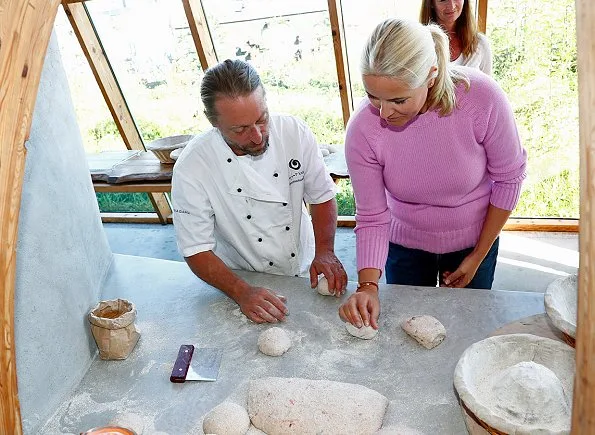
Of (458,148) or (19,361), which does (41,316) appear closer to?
(19,361)

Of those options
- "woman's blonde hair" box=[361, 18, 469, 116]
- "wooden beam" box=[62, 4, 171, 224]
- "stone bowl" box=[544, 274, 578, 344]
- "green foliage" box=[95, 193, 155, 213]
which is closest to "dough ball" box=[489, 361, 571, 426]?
"stone bowl" box=[544, 274, 578, 344]

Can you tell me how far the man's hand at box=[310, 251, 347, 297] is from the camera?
1.78 metres

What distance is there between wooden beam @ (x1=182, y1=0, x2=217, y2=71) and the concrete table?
2.36 metres

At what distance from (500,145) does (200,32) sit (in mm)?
2659

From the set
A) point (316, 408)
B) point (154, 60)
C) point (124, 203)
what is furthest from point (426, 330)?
point (124, 203)

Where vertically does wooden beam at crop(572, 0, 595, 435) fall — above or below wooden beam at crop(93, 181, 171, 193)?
above

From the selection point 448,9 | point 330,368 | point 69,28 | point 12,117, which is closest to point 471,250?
point 330,368

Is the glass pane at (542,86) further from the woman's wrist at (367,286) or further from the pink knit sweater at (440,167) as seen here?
the woman's wrist at (367,286)

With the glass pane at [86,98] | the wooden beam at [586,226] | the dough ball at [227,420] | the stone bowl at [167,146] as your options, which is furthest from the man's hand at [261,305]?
the glass pane at [86,98]

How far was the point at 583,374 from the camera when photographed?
57 centimetres

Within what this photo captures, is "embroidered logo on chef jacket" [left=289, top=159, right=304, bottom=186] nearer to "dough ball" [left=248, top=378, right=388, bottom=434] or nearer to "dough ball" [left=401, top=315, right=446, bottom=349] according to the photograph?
"dough ball" [left=401, top=315, right=446, bottom=349]

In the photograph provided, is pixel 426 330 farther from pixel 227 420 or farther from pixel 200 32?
pixel 200 32

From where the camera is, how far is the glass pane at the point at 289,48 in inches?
147

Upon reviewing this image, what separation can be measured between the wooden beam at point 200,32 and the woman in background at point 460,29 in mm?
1623
